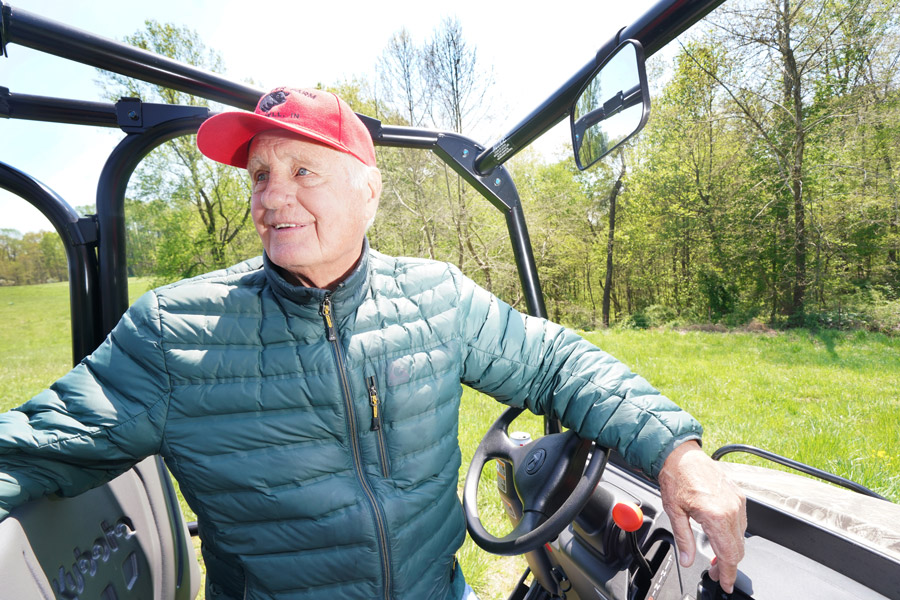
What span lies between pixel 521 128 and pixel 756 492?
4.01ft

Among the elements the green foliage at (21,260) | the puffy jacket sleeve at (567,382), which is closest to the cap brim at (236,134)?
the puffy jacket sleeve at (567,382)

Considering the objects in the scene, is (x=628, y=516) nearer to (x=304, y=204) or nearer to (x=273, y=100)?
(x=304, y=204)

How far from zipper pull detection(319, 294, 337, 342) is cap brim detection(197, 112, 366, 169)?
40 centimetres

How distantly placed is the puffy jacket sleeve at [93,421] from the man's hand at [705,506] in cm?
117

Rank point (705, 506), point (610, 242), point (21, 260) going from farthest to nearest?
point (610, 242)
point (21, 260)
point (705, 506)

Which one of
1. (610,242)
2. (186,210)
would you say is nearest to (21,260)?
(186,210)

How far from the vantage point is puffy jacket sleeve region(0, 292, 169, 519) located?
0.93 meters

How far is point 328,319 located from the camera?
1221 millimetres

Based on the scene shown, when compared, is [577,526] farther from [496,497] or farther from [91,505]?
[496,497]

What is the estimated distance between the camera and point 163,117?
4.80ft

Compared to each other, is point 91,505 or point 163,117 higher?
point 163,117

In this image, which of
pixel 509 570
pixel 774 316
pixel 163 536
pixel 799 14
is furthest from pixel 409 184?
pixel 163 536

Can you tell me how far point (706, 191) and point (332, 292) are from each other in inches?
758

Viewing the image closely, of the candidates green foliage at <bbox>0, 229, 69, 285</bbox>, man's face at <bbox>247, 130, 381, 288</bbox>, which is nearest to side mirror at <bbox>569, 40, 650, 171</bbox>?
man's face at <bbox>247, 130, 381, 288</bbox>
